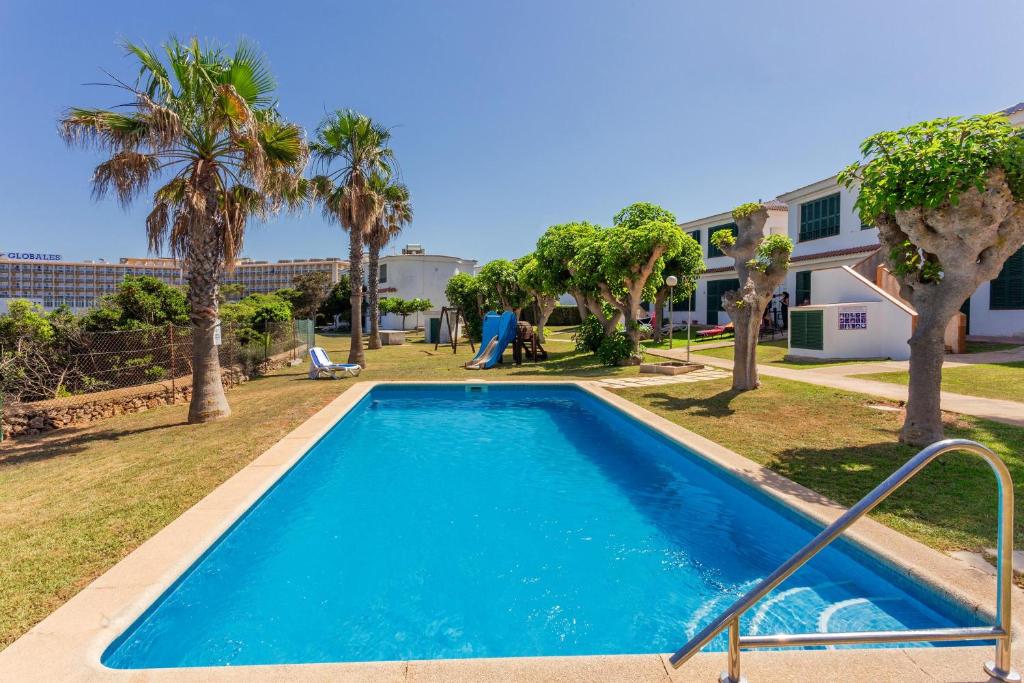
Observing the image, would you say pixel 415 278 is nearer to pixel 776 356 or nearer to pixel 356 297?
pixel 356 297

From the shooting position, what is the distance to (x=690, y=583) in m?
4.28

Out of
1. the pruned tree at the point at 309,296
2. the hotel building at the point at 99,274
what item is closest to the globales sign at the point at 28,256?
the hotel building at the point at 99,274

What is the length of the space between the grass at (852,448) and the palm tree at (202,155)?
30.4 feet

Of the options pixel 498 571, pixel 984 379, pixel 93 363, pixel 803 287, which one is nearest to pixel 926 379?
pixel 498 571

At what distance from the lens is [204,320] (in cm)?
946

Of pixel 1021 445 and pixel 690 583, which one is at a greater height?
pixel 1021 445

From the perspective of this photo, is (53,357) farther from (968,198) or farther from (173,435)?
(968,198)

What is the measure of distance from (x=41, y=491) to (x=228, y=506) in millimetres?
2816

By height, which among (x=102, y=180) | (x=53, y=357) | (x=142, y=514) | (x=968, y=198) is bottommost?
(x=142, y=514)

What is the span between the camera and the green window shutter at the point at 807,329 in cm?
1648

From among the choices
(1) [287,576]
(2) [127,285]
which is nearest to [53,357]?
(2) [127,285]

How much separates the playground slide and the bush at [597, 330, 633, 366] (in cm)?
388

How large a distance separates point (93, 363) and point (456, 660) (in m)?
11.9

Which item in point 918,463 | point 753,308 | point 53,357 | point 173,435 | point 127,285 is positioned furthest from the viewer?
point 127,285
